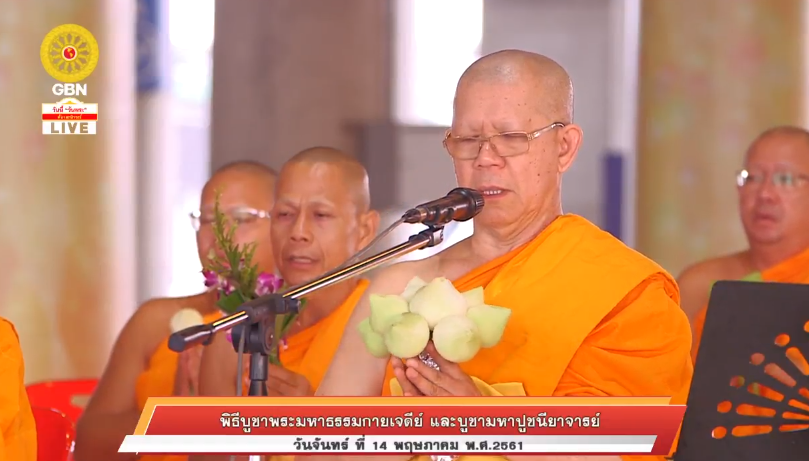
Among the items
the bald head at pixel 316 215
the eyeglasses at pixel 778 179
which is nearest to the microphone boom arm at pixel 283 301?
the bald head at pixel 316 215

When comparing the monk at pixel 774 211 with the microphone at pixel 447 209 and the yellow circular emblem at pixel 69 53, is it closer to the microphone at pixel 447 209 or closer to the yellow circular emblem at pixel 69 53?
the microphone at pixel 447 209

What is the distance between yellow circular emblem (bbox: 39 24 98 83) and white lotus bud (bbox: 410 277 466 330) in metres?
1.81

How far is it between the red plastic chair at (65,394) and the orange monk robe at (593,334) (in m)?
1.74

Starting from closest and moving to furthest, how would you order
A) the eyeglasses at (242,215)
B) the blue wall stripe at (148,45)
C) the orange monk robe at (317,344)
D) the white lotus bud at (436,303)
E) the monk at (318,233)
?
the white lotus bud at (436,303), the orange monk robe at (317,344), the monk at (318,233), the eyeglasses at (242,215), the blue wall stripe at (148,45)

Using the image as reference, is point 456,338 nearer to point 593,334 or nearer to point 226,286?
point 593,334

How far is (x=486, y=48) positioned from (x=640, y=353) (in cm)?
364

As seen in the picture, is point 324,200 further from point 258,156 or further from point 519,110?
point 258,156

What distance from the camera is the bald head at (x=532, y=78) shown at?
2555 mm

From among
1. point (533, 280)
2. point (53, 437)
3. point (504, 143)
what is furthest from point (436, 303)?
point (53, 437)

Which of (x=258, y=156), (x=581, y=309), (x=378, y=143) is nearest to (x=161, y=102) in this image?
(x=258, y=156)

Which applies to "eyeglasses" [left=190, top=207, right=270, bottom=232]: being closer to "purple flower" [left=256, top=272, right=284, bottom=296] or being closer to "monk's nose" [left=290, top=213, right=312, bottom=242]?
"monk's nose" [left=290, top=213, right=312, bottom=242]

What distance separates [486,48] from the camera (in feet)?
19.0

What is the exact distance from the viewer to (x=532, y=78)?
256 centimetres

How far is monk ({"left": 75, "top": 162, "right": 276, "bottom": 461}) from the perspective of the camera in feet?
12.2
